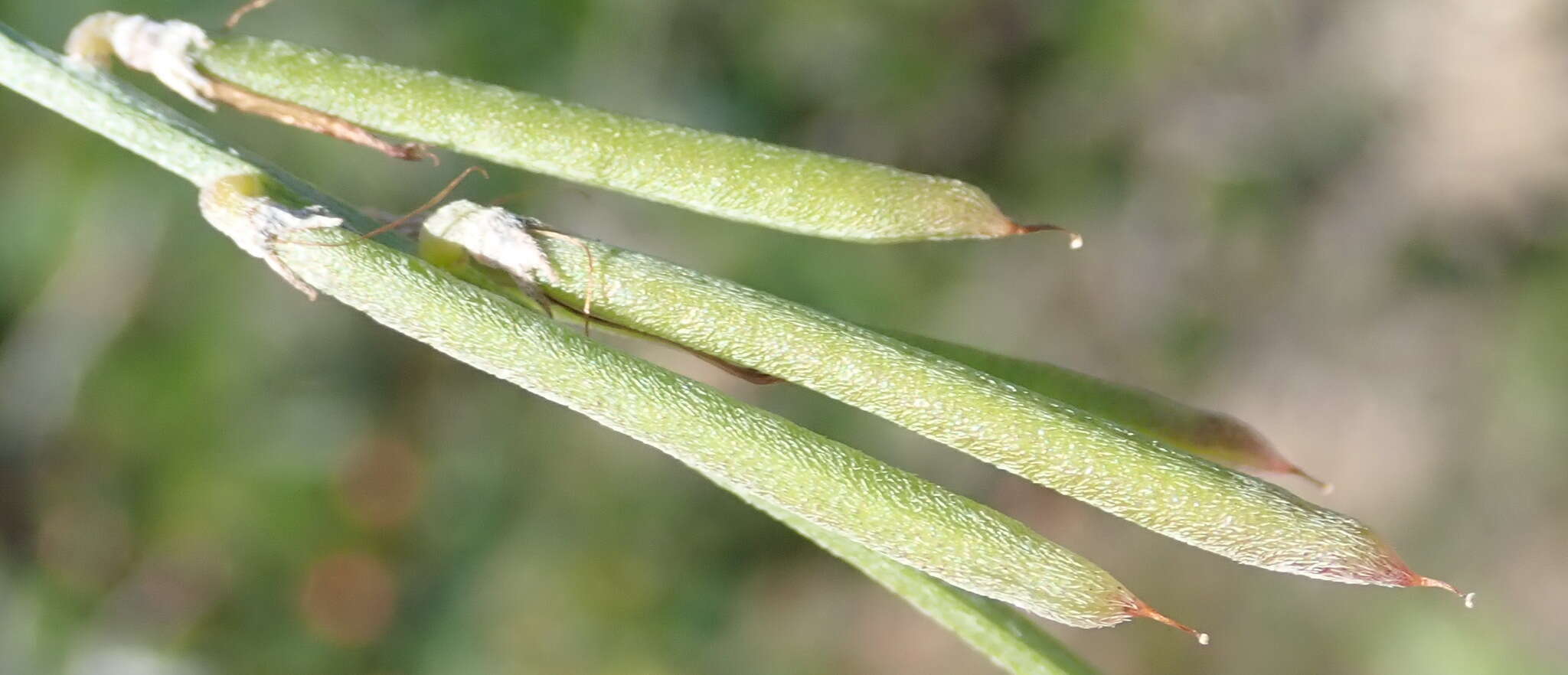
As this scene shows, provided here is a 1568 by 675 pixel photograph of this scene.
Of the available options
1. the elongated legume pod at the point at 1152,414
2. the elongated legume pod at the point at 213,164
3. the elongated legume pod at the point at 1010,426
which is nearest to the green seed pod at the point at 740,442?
the elongated legume pod at the point at 1010,426

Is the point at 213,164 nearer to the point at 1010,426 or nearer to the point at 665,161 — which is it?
the point at 665,161

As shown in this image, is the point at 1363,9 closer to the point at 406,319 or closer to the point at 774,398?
the point at 774,398

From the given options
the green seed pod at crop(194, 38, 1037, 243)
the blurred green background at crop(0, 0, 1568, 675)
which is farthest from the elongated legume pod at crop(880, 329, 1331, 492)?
the blurred green background at crop(0, 0, 1568, 675)

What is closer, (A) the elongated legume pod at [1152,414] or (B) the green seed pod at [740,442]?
(B) the green seed pod at [740,442]

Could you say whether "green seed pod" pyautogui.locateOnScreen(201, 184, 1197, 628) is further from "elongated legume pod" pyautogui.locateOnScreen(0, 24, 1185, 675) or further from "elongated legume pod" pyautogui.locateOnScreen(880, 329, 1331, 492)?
"elongated legume pod" pyautogui.locateOnScreen(880, 329, 1331, 492)

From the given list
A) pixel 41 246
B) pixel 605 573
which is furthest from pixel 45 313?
pixel 605 573

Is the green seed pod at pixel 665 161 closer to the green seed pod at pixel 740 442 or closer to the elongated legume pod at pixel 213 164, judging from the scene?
the elongated legume pod at pixel 213 164
